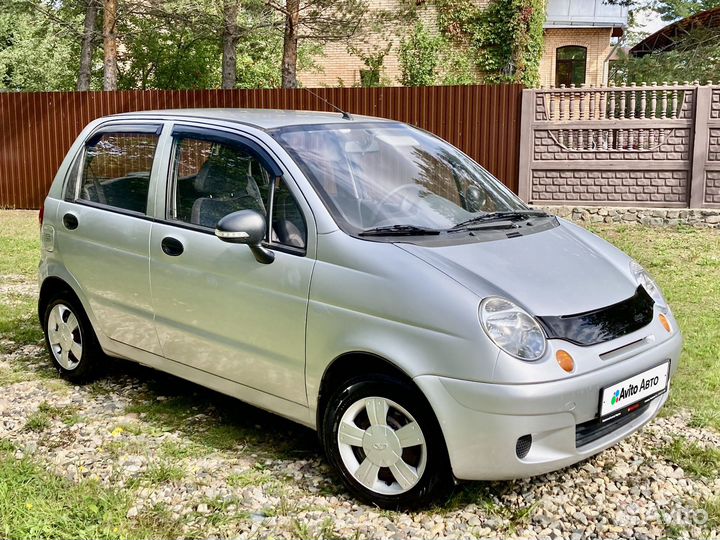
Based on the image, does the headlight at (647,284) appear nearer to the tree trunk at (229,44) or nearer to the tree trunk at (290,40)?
the tree trunk at (290,40)

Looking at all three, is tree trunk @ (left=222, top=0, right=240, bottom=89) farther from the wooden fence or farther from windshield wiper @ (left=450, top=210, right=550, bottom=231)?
windshield wiper @ (left=450, top=210, right=550, bottom=231)

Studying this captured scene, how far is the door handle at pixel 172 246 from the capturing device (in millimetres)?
4223

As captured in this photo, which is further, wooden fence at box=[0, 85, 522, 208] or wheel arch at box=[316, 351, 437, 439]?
wooden fence at box=[0, 85, 522, 208]

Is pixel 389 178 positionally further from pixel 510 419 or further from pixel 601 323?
pixel 510 419

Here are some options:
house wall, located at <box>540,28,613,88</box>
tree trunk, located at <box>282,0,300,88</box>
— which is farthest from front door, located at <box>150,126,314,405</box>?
house wall, located at <box>540,28,613,88</box>

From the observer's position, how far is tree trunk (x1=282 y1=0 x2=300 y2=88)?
59.0 feet

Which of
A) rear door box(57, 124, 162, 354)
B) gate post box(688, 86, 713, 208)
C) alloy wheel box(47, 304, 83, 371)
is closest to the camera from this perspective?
rear door box(57, 124, 162, 354)

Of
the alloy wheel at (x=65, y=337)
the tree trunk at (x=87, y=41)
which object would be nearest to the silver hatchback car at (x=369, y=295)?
the alloy wheel at (x=65, y=337)

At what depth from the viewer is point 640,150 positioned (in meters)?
12.7

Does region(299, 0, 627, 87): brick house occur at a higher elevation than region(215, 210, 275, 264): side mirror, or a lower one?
higher

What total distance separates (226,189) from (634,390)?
2263 mm

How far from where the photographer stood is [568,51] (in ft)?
91.8

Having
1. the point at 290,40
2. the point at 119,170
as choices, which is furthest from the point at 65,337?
the point at 290,40

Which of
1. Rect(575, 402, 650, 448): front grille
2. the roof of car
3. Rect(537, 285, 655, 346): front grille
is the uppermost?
the roof of car
